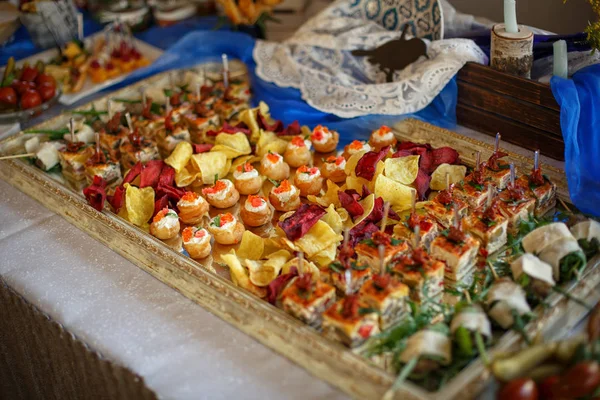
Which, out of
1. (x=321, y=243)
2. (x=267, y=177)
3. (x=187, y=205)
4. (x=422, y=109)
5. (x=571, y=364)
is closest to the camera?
(x=571, y=364)

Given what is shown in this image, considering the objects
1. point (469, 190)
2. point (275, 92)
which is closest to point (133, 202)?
point (275, 92)

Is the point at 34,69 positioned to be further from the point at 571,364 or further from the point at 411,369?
the point at 571,364

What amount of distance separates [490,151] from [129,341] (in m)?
1.30

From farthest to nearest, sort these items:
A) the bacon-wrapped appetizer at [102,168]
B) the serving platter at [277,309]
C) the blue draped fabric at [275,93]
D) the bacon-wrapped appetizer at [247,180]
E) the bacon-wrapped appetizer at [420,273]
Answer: the blue draped fabric at [275,93] < the bacon-wrapped appetizer at [102,168] < the bacon-wrapped appetizer at [247,180] < the bacon-wrapped appetizer at [420,273] < the serving platter at [277,309]

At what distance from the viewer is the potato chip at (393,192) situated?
2020mm

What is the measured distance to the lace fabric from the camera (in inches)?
95.1

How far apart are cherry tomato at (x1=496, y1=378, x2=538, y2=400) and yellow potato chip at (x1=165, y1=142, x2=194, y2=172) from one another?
1.39 meters

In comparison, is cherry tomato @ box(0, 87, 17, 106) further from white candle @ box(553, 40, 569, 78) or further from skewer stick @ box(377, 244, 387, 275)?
white candle @ box(553, 40, 569, 78)

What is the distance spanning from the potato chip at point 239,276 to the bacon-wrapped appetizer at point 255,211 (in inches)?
9.7

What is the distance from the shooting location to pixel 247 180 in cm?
221

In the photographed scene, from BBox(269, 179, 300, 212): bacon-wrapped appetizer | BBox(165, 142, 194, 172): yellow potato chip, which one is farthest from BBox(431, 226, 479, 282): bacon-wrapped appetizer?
BBox(165, 142, 194, 172): yellow potato chip

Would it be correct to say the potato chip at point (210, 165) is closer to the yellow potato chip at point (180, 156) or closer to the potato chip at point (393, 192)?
the yellow potato chip at point (180, 156)

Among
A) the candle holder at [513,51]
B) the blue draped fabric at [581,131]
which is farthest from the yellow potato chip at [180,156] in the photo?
the blue draped fabric at [581,131]

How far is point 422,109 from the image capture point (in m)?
2.53
